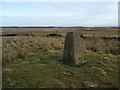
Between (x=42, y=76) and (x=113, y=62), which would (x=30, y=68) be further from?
(x=113, y=62)

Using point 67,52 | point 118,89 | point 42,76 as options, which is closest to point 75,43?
point 67,52

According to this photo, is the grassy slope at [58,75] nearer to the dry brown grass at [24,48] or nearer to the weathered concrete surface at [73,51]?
the weathered concrete surface at [73,51]

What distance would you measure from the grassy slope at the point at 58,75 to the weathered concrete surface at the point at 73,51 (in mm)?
345

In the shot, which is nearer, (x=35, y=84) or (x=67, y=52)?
(x=35, y=84)

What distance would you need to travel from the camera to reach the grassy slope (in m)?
6.92

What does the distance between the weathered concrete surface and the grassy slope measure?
1.13 feet

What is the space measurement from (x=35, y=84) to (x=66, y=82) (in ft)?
3.62

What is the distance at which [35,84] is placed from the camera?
684 centimetres

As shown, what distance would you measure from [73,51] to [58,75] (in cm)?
190

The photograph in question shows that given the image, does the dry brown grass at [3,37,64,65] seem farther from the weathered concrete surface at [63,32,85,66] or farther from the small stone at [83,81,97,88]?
the small stone at [83,81,97,88]

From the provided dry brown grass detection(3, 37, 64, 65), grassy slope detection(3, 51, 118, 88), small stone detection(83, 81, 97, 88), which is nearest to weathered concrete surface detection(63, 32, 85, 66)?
grassy slope detection(3, 51, 118, 88)

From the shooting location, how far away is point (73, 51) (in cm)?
922

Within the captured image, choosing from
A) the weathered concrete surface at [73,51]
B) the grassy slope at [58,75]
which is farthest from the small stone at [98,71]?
the weathered concrete surface at [73,51]

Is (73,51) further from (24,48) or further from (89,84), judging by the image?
(24,48)
